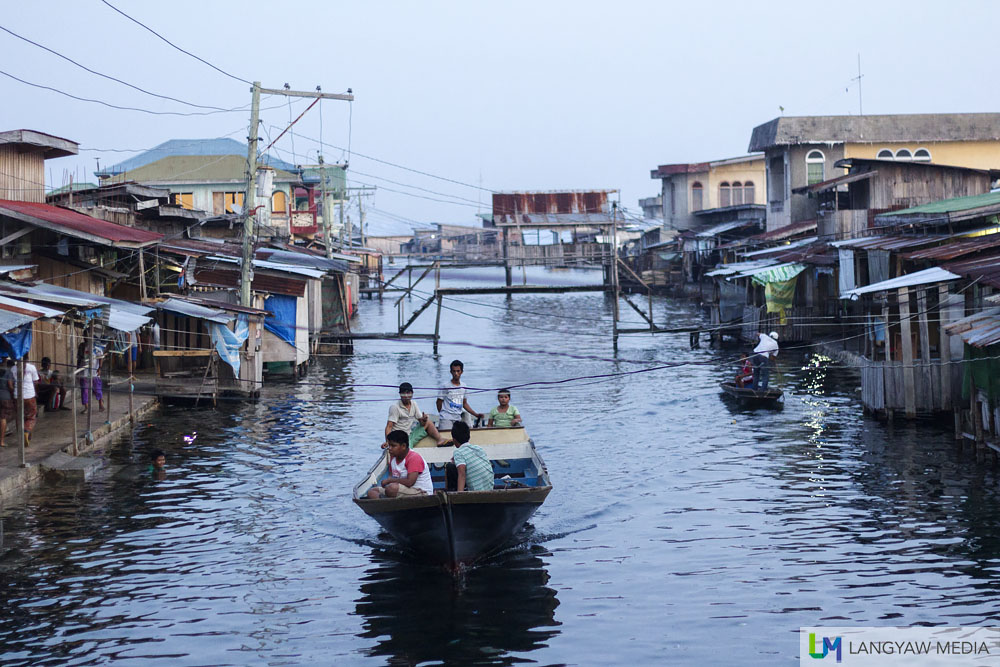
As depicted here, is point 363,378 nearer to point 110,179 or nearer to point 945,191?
point 945,191

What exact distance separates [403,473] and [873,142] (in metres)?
35.5

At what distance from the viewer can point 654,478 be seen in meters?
18.2

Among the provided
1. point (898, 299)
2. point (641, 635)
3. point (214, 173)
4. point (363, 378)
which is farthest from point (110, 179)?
point (641, 635)

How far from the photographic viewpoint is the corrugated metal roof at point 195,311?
2380 centimetres

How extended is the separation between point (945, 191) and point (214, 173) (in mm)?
35859

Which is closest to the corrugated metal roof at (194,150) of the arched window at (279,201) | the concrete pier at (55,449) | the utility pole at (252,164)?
the arched window at (279,201)

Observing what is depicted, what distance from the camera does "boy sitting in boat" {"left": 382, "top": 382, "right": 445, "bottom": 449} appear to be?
15305 millimetres

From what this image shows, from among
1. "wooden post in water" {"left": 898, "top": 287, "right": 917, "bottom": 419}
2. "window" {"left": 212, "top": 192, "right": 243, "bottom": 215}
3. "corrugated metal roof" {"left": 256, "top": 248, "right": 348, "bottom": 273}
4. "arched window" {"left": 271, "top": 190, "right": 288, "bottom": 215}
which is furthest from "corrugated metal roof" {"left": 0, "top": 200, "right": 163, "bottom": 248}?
"arched window" {"left": 271, "top": 190, "right": 288, "bottom": 215}

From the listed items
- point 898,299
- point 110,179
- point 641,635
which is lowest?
point 641,635

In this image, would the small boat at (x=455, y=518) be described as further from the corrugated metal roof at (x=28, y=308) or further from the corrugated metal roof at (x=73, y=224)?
the corrugated metal roof at (x=73, y=224)

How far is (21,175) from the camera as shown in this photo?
2442cm

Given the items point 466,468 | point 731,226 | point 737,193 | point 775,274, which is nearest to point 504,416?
point 466,468

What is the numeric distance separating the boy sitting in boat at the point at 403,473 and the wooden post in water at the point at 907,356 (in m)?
10.8

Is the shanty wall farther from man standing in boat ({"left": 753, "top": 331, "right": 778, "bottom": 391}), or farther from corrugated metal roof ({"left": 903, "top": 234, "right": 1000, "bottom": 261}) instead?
corrugated metal roof ({"left": 903, "top": 234, "right": 1000, "bottom": 261})
